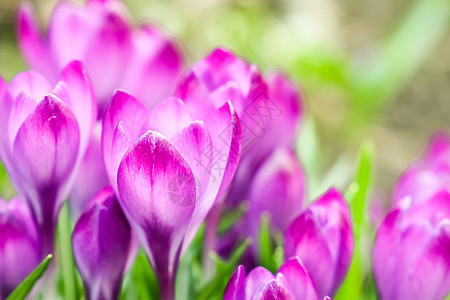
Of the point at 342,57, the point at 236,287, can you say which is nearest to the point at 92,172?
the point at 236,287

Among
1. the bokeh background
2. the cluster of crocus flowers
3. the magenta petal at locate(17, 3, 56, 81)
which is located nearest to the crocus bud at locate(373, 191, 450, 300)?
the cluster of crocus flowers

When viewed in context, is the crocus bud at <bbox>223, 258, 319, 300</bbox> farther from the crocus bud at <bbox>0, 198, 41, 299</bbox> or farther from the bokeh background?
the bokeh background

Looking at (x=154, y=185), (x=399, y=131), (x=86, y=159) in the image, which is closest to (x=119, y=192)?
(x=154, y=185)

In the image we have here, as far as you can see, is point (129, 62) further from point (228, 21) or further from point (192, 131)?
point (228, 21)

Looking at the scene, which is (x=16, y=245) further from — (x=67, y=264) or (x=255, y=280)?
(x=255, y=280)

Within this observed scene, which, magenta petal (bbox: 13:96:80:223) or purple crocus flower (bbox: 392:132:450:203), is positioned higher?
magenta petal (bbox: 13:96:80:223)

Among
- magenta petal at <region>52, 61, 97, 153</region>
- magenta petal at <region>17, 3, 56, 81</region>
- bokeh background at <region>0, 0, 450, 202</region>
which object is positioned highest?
magenta petal at <region>17, 3, 56, 81</region>

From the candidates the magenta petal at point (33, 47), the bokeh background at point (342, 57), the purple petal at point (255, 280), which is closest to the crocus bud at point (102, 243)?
the purple petal at point (255, 280)
